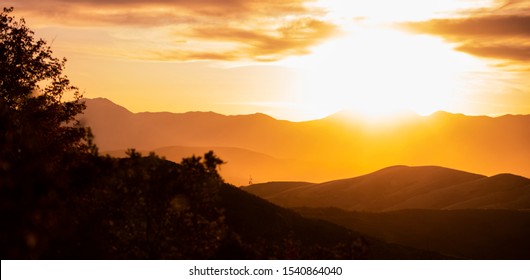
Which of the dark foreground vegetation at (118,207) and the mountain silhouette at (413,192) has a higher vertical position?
the mountain silhouette at (413,192)

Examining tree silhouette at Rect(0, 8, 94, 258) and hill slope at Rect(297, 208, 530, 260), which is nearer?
tree silhouette at Rect(0, 8, 94, 258)

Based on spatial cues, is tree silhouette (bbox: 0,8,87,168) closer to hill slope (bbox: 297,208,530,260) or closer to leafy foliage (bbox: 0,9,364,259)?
leafy foliage (bbox: 0,9,364,259)

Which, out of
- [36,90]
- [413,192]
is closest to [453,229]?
[36,90]

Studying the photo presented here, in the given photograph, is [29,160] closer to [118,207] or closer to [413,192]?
[118,207]

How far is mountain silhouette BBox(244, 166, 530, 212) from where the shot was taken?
134000 mm

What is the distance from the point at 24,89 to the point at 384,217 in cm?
5954

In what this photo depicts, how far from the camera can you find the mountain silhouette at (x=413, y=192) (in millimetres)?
134000

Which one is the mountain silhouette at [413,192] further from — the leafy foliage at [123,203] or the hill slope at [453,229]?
the leafy foliage at [123,203]

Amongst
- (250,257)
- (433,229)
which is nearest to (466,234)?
(433,229)

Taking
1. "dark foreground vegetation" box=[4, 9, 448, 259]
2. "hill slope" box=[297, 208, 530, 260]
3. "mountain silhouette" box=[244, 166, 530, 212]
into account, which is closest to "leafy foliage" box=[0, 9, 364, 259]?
"dark foreground vegetation" box=[4, 9, 448, 259]

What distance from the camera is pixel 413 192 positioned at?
17462cm

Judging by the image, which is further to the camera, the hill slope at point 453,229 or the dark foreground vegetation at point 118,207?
the hill slope at point 453,229

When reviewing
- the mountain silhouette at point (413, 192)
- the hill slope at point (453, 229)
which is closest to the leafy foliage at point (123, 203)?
the hill slope at point (453, 229)
